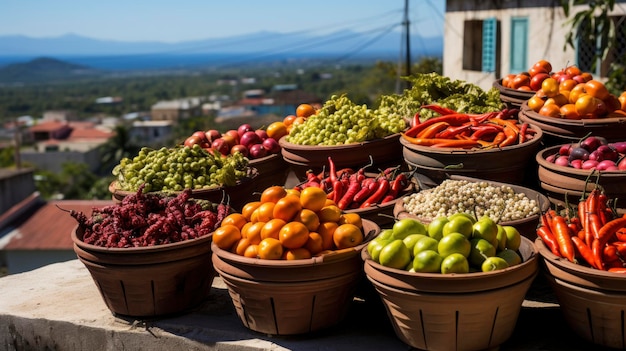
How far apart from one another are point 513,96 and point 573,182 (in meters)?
1.68

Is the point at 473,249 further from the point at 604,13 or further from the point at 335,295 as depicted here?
the point at 604,13

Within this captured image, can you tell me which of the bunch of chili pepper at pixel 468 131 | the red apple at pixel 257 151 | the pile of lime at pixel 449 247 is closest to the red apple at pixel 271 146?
the red apple at pixel 257 151

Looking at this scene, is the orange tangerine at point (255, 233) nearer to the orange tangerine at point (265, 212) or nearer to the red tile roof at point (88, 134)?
the orange tangerine at point (265, 212)

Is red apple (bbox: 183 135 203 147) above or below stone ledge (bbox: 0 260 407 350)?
above

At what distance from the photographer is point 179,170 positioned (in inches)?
195

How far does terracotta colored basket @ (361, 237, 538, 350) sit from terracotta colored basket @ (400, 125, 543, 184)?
3.72 feet

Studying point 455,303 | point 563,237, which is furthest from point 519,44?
point 455,303

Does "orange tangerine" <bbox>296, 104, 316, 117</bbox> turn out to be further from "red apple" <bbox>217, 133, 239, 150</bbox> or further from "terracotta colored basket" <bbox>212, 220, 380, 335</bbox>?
"terracotta colored basket" <bbox>212, 220, 380, 335</bbox>

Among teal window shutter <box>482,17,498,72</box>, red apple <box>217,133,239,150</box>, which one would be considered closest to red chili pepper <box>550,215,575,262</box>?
red apple <box>217,133,239,150</box>

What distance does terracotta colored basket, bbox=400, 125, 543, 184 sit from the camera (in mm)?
4527

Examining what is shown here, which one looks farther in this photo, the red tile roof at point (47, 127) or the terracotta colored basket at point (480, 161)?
the red tile roof at point (47, 127)

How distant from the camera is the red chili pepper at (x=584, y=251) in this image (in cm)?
335

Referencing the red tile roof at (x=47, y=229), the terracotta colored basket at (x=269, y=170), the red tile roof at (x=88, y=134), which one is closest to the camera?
the terracotta colored basket at (x=269, y=170)

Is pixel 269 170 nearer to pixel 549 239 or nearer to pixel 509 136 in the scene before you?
pixel 509 136
